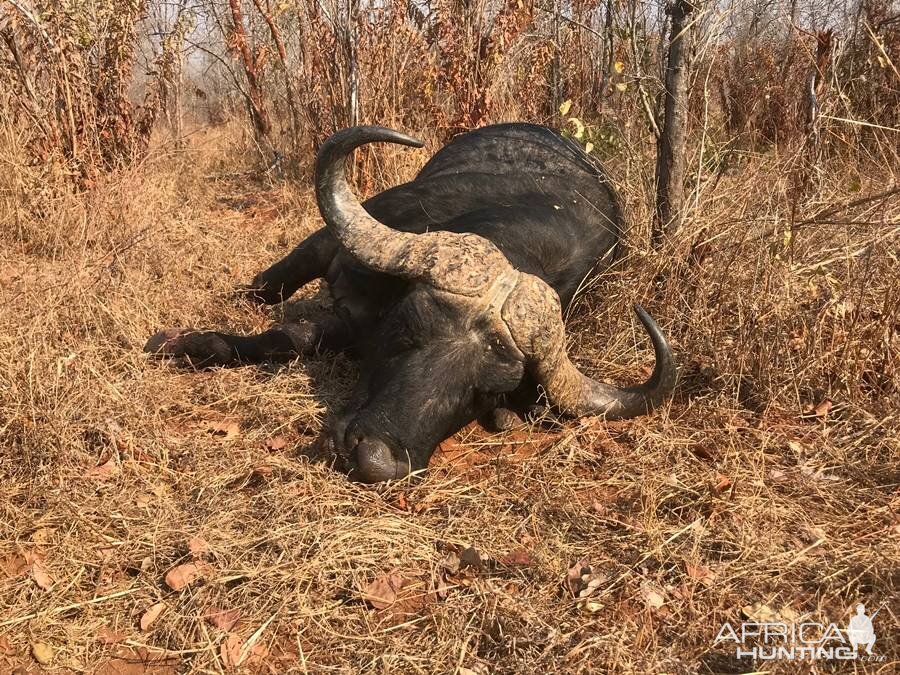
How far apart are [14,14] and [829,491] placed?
6.13m

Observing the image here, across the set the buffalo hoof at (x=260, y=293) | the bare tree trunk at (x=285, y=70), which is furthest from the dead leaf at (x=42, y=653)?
the bare tree trunk at (x=285, y=70)

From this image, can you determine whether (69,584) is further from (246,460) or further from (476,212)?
(476,212)

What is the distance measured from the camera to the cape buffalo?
8.83ft

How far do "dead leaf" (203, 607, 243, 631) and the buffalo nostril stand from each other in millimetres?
645

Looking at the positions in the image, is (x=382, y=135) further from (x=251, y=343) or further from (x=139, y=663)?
(x=139, y=663)

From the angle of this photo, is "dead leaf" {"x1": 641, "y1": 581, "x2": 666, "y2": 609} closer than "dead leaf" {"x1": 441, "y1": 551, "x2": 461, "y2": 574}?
Yes

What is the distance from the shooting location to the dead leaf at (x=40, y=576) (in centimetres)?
217

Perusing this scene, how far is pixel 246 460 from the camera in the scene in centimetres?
285

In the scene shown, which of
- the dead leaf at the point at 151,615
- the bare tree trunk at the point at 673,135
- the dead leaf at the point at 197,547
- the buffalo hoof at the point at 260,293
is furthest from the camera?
the buffalo hoof at the point at 260,293

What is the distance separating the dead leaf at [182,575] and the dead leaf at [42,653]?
1.14 feet

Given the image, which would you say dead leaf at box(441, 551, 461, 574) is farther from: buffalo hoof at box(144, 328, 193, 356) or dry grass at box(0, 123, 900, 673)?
buffalo hoof at box(144, 328, 193, 356)

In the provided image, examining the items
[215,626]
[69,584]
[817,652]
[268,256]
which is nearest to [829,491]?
[817,652]

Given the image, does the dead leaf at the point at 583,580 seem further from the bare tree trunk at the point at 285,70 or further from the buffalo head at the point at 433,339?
the bare tree trunk at the point at 285,70

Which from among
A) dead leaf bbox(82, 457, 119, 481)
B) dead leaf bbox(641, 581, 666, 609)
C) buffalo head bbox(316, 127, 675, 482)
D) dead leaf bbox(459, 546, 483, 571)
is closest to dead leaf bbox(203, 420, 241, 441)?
dead leaf bbox(82, 457, 119, 481)
